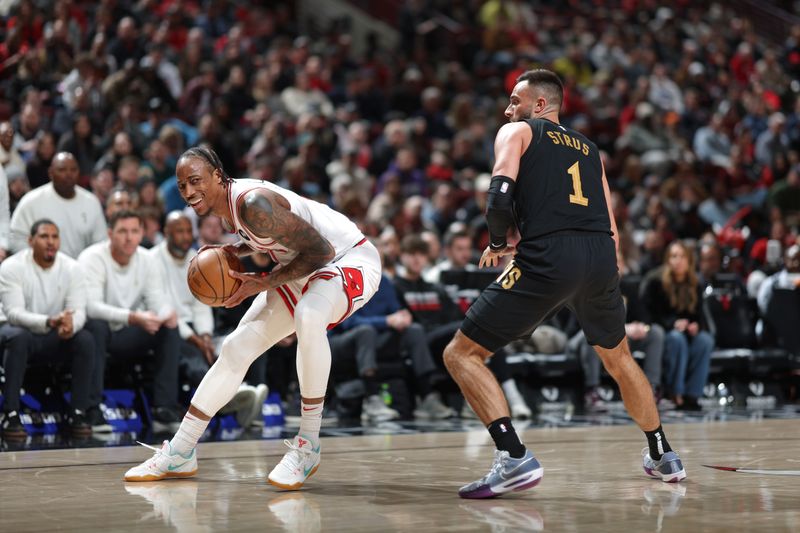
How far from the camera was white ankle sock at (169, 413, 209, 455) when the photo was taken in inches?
205

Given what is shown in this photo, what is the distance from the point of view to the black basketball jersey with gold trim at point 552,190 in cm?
496

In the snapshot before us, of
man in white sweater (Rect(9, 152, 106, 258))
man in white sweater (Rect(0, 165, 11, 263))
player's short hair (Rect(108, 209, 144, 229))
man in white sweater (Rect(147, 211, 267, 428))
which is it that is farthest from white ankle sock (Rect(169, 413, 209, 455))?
man in white sweater (Rect(9, 152, 106, 258))

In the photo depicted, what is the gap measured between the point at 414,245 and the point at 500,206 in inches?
196

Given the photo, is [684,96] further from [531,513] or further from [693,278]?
[531,513]

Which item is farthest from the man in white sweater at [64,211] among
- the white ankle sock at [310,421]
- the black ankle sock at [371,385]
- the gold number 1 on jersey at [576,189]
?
the gold number 1 on jersey at [576,189]

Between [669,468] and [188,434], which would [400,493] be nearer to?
[188,434]

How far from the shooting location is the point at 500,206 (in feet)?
16.0

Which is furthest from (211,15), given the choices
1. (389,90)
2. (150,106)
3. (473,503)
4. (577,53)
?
(473,503)

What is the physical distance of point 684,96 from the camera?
62.0 ft

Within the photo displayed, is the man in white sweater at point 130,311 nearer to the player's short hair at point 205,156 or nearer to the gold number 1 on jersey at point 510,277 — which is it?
the player's short hair at point 205,156

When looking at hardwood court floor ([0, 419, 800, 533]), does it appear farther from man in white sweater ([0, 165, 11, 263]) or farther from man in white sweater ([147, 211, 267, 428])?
man in white sweater ([0, 165, 11, 263])

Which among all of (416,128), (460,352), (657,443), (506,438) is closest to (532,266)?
(460,352)

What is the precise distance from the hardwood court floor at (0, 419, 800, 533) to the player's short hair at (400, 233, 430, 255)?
298 centimetres

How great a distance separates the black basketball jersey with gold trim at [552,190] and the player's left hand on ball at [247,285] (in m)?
1.17
